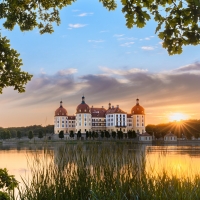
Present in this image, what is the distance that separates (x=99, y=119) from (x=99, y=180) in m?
84.6

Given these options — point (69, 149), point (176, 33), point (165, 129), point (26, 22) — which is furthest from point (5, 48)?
point (165, 129)

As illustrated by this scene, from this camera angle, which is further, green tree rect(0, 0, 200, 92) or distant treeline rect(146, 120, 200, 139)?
distant treeline rect(146, 120, 200, 139)

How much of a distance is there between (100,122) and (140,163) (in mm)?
84296

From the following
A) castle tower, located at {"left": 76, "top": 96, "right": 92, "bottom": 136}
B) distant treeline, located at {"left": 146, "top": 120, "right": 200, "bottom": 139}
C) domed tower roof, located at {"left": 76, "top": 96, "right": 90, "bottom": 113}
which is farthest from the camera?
domed tower roof, located at {"left": 76, "top": 96, "right": 90, "bottom": 113}

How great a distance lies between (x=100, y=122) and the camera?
292ft

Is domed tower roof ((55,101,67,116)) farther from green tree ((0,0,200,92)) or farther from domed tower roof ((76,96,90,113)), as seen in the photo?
green tree ((0,0,200,92))

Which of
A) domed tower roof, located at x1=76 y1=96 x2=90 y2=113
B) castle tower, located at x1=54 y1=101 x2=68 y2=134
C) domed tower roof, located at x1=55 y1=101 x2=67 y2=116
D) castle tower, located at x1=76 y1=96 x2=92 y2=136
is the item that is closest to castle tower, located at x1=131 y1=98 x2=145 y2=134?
castle tower, located at x1=76 y1=96 x2=92 y2=136

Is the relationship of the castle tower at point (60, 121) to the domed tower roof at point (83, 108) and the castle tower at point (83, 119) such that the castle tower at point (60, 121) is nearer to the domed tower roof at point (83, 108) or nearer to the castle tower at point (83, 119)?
the castle tower at point (83, 119)

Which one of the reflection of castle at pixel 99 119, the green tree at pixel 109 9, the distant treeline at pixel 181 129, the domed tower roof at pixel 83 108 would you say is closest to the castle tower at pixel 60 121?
the reflection of castle at pixel 99 119

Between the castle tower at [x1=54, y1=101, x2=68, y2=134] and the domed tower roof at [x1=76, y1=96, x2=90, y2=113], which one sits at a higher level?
the domed tower roof at [x1=76, y1=96, x2=90, y2=113]

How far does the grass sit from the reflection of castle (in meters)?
80.1

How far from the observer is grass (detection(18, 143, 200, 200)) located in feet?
14.5

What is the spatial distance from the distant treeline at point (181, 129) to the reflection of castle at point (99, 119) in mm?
6004

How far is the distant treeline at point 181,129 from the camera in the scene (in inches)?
2798
